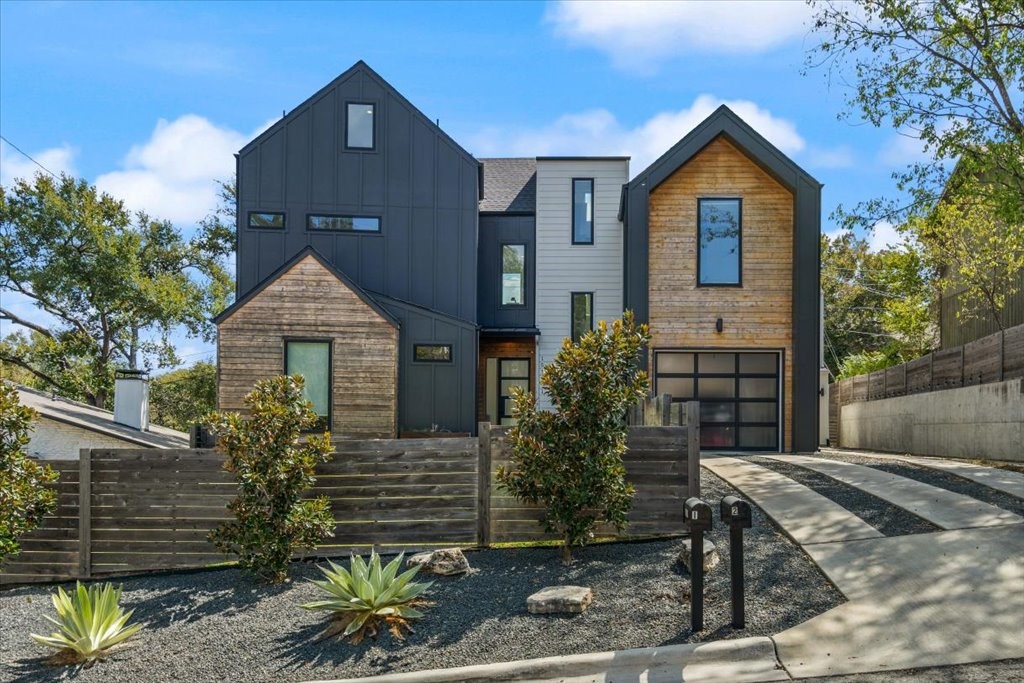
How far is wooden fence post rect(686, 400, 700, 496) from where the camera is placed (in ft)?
34.1

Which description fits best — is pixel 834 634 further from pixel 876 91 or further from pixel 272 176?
pixel 272 176

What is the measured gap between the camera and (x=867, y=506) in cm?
1120

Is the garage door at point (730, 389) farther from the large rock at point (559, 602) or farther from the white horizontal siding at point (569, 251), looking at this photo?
the large rock at point (559, 602)

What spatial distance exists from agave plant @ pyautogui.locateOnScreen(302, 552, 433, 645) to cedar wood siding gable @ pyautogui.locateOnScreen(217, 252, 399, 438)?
11432 mm

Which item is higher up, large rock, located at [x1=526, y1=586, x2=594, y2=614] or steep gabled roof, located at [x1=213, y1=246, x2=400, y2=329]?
steep gabled roof, located at [x1=213, y1=246, x2=400, y2=329]

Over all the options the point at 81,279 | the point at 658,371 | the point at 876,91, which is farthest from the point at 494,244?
the point at 81,279

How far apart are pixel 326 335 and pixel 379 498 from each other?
9.76m

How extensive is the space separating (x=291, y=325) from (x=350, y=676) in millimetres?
13095

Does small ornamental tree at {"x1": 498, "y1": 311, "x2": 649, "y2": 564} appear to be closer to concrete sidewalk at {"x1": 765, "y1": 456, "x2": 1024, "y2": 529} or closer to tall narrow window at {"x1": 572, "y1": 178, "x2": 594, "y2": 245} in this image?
concrete sidewalk at {"x1": 765, "y1": 456, "x2": 1024, "y2": 529}

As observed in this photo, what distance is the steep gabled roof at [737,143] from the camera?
21188mm

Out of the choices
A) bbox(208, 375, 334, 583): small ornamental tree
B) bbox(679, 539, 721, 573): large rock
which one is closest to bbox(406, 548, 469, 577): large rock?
bbox(208, 375, 334, 583): small ornamental tree

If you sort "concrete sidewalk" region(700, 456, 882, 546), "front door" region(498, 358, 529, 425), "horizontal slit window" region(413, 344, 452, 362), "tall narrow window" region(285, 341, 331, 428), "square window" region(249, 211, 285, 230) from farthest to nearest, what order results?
1. "front door" region(498, 358, 529, 425)
2. "square window" region(249, 211, 285, 230)
3. "horizontal slit window" region(413, 344, 452, 362)
4. "tall narrow window" region(285, 341, 331, 428)
5. "concrete sidewalk" region(700, 456, 882, 546)

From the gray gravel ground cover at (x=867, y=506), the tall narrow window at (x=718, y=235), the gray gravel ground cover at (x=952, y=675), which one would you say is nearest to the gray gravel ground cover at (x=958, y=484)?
the gray gravel ground cover at (x=867, y=506)

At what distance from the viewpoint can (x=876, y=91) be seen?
1714cm
